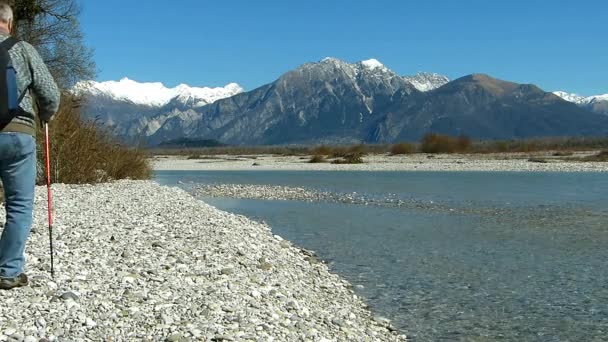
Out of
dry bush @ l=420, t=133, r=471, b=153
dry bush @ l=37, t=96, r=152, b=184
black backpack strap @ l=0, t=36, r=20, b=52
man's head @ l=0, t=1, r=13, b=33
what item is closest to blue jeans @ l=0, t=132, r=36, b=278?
black backpack strap @ l=0, t=36, r=20, b=52

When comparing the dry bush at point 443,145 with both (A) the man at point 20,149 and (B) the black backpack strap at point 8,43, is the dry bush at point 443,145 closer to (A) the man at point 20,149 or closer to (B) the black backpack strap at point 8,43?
(A) the man at point 20,149

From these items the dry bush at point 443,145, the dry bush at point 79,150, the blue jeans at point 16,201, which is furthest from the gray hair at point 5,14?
the dry bush at point 443,145

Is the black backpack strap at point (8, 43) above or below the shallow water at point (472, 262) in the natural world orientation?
above

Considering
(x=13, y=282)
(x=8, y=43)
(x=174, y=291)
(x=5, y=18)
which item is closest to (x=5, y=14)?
(x=5, y=18)

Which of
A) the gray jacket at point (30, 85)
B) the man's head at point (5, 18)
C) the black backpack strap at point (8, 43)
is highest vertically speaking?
the man's head at point (5, 18)

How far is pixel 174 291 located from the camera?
678 centimetres

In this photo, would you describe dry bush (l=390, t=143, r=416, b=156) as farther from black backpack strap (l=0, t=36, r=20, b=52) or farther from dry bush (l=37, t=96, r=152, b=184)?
black backpack strap (l=0, t=36, r=20, b=52)

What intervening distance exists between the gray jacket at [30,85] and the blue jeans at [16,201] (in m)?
0.14

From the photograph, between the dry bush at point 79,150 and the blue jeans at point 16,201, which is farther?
the dry bush at point 79,150

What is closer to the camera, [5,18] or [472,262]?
[5,18]

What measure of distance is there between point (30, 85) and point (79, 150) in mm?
18932

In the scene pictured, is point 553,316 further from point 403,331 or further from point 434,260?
point 434,260

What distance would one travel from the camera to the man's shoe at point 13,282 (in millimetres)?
5973

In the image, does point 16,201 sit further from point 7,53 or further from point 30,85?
point 7,53
